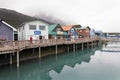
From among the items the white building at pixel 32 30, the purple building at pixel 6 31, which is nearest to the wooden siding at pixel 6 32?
the purple building at pixel 6 31

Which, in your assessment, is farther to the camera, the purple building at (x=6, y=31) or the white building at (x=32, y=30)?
the white building at (x=32, y=30)

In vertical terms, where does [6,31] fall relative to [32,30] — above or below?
below

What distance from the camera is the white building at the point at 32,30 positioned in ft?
108

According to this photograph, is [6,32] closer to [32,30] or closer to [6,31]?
A: [6,31]

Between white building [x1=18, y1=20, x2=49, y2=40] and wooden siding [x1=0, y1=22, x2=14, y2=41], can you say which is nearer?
wooden siding [x1=0, y1=22, x2=14, y2=41]

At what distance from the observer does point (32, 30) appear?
3400 centimetres

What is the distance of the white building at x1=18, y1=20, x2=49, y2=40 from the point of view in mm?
32969

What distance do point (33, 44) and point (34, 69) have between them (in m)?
4.43

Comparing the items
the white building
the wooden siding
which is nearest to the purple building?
the wooden siding

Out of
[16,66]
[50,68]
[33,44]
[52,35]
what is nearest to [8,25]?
[33,44]

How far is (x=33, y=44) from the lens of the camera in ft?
89.2

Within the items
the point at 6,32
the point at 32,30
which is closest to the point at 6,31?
the point at 6,32

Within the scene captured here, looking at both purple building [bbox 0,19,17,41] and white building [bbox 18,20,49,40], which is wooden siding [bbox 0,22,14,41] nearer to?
purple building [bbox 0,19,17,41]

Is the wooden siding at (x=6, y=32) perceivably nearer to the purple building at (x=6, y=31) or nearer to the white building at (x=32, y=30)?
the purple building at (x=6, y=31)
